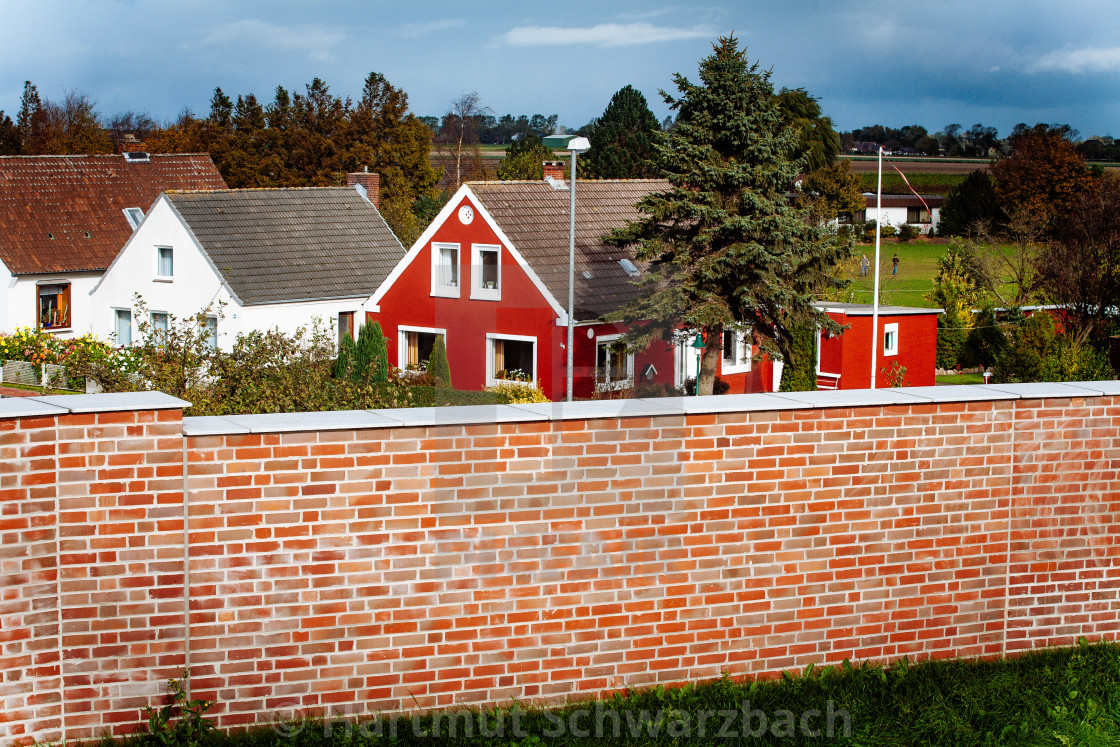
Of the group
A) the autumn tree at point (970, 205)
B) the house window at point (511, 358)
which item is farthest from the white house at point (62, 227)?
the autumn tree at point (970, 205)

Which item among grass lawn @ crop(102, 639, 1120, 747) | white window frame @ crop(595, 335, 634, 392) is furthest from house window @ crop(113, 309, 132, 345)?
grass lawn @ crop(102, 639, 1120, 747)

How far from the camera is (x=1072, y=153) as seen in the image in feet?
215

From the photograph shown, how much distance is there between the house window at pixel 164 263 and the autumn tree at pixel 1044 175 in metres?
51.4

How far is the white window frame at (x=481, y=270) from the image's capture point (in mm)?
24062

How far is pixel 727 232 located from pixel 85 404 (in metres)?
19.1

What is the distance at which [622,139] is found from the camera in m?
62.9

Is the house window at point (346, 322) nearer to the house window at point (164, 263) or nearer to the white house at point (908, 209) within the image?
the house window at point (164, 263)

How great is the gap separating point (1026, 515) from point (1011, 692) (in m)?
1.17

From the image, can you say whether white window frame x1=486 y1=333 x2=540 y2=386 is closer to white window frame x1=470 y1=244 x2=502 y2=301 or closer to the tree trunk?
white window frame x1=470 y1=244 x2=502 y2=301

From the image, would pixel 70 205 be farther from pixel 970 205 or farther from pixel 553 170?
pixel 970 205

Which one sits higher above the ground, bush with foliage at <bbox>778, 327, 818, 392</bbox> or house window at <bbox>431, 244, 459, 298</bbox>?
house window at <bbox>431, 244, 459, 298</bbox>

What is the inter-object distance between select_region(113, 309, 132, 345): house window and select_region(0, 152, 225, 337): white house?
227 centimetres

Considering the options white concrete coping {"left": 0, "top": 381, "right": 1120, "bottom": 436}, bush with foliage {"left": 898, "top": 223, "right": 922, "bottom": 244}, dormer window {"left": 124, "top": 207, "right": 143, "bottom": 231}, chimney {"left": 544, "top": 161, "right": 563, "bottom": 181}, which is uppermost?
bush with foliage {"left": 898, "top": 223, "right": 922, "bottom": 244}

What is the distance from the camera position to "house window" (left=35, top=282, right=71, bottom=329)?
32.9m
